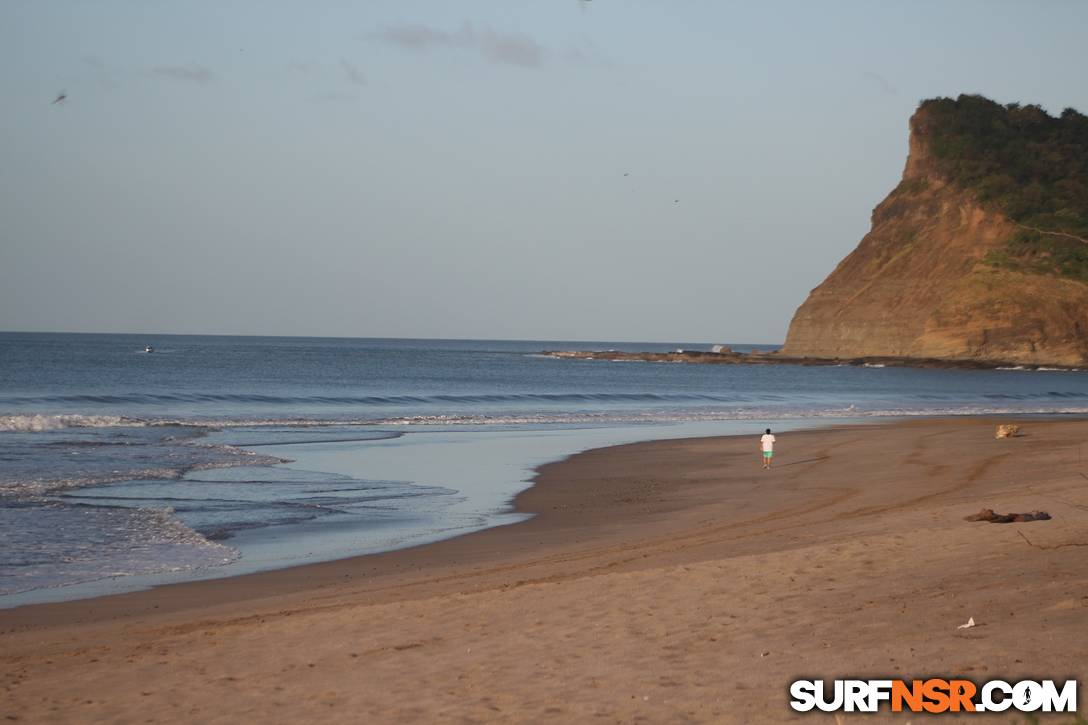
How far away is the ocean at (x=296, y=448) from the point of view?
14.5 meters

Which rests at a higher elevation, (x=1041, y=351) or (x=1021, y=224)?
(x=1021, y=224)

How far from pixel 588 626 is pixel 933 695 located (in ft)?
9.85

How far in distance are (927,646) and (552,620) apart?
2.98 metres

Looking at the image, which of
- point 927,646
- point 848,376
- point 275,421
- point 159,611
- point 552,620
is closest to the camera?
point 927,646

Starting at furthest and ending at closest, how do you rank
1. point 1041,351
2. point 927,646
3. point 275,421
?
point 1041,351 < point 275,421 < point 927,646

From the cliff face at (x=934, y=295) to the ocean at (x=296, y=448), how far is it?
2745 centimetres

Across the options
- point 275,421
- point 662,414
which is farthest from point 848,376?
point 275,421

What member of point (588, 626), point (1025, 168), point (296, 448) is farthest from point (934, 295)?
point (588, 626)

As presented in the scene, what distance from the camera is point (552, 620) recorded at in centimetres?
903

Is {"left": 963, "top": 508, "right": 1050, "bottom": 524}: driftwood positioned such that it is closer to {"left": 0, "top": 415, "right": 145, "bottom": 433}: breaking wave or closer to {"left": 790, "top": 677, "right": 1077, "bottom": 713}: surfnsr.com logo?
{"left": 790, "top": 677, "right": 1077, "bottom": 713}: surfnsr.com logo

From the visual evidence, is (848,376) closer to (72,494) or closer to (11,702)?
(72,494)

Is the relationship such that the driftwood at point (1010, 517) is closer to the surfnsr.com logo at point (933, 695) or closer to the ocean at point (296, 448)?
the surfnsr.com logo at point (933, 695)

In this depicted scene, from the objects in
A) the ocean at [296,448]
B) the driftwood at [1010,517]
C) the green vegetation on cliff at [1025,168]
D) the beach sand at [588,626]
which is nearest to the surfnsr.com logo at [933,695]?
the beach sand at [588,626]

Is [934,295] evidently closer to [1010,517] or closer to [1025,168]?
[1025,168]
